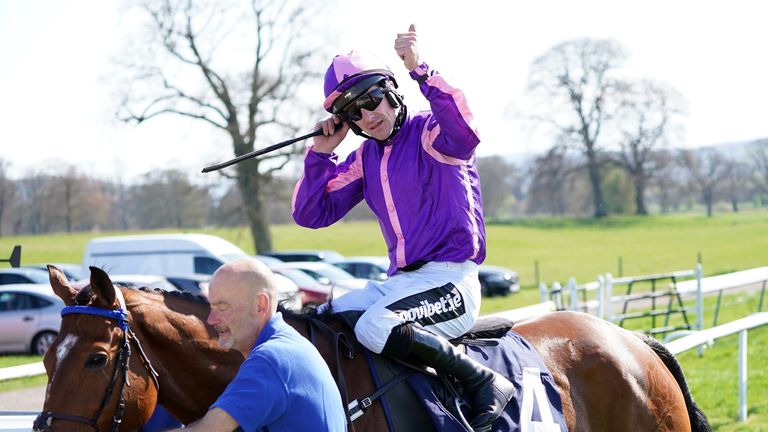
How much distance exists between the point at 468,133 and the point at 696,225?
193 feet

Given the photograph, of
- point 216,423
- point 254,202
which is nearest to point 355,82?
point 216,423

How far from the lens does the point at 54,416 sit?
278cm

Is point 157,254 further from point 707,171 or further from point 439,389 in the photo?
point 707,171

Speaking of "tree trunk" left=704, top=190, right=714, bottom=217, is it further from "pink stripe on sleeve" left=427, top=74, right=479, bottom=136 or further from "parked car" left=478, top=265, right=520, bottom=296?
"pink stripe on sleeve" left=427, top=74, right=479, bottom=136

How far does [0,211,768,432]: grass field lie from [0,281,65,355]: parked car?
100 inches

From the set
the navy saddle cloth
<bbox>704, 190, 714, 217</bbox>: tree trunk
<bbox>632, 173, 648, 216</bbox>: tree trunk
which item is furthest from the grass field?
the navy saddle cloth

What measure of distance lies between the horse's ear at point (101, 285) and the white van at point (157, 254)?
20080mm

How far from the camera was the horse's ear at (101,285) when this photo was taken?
2986 mm

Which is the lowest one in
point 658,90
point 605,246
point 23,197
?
point 605,246

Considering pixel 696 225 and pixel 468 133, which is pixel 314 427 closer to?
pixel 468 133

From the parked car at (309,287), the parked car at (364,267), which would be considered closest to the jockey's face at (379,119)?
the parked car at (309,287)

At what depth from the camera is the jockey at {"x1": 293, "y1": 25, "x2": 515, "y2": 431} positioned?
3473mm

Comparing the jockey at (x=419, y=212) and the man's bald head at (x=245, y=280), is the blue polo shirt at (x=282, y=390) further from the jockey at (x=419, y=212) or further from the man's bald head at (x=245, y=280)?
the jockey at (x=419, y=212)

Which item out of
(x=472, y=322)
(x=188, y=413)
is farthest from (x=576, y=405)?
(x=188, y=413)
